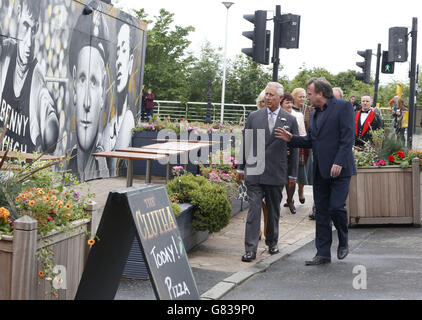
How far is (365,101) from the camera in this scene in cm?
1131

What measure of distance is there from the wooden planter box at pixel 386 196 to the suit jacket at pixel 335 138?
257cm

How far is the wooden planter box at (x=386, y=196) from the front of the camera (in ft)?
32.0

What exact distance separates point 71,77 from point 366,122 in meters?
5.22

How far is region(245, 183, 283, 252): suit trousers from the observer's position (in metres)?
7.51

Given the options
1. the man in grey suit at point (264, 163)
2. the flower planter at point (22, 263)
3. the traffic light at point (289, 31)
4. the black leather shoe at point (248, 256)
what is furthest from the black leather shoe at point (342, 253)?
the traffic light at point (289, 31)

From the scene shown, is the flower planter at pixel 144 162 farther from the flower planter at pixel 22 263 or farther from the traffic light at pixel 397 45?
the flower planter at pixel 22 263

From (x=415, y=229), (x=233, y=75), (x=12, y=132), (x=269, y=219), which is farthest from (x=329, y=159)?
(x=233, y=75)

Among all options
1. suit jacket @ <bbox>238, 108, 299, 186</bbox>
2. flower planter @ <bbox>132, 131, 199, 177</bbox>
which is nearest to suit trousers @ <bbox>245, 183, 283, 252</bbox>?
suit jacket @ <bbox>238, 108, 299, 186</bbox>

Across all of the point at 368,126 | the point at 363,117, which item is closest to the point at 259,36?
the point at 363,117

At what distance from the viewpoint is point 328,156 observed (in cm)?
727

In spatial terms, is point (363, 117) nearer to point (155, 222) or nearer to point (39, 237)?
point (155, 222)

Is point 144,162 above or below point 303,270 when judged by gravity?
above

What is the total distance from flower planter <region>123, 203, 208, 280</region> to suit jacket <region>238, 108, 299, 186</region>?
794mm

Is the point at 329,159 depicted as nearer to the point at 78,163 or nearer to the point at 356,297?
the point at 356,297
